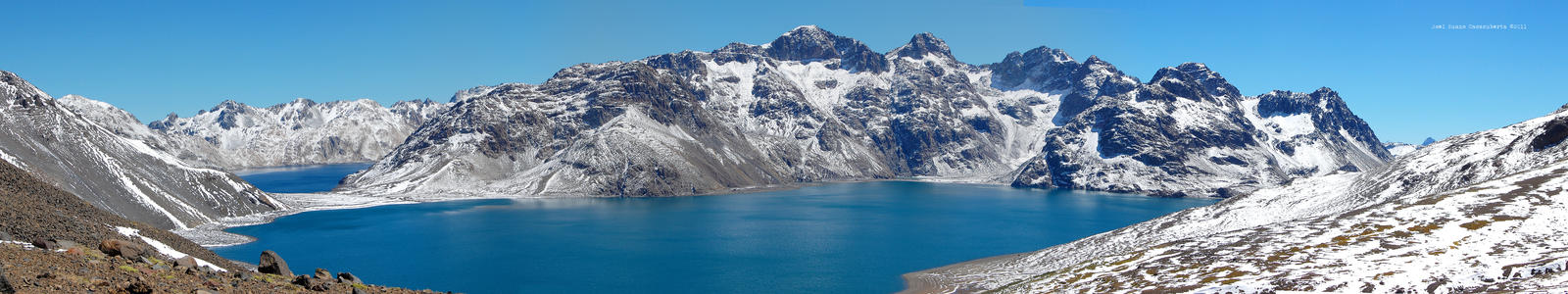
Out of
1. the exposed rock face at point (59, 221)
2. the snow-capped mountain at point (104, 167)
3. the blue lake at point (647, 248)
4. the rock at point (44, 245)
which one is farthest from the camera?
the snow-capped mountain at point (104, 167)

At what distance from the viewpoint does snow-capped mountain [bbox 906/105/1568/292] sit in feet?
171

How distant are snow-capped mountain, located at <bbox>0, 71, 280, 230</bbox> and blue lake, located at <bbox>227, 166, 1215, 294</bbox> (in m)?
13.7

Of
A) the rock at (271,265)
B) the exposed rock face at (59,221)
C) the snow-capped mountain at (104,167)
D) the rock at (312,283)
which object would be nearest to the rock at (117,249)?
the exposed rock face at (59,221)

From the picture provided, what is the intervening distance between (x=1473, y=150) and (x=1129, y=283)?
73076 millimetres

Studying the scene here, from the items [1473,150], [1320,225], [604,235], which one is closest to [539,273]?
[604,235]

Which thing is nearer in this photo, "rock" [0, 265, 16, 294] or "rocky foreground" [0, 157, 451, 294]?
"rock" [0, 265, 16, 294]

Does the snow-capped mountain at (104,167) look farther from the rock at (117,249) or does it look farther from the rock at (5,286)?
the rock at (5,286)

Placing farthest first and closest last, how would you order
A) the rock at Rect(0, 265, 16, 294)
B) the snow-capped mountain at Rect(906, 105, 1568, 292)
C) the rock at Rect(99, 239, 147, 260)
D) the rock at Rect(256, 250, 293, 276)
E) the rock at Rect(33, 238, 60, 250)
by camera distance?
the snow-capped mountain at Rect(906, 105, 1568, 292) → the rock at Rect(256, 250, 293, 276) → the rock at Rect(99, 239, 147, 260) → the rock at Rect(33, 238, 60, 250) → the rock at Rect(0, 265, 16, 294)

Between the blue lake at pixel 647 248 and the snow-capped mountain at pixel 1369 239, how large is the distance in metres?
17.0

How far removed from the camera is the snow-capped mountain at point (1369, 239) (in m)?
52.0

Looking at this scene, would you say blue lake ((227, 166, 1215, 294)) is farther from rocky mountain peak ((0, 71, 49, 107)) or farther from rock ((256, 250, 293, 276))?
rock ((256, 250, 293, 276))

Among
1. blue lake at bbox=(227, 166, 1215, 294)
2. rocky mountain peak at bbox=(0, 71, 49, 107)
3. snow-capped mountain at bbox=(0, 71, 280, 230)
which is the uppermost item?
rocky mountain peak at bbox=(0, 71, 49, 107)

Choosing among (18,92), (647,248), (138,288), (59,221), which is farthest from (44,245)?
(18,92)

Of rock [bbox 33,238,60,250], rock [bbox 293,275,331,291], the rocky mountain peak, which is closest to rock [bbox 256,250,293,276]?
rock [bbox 293,275,331,291]
